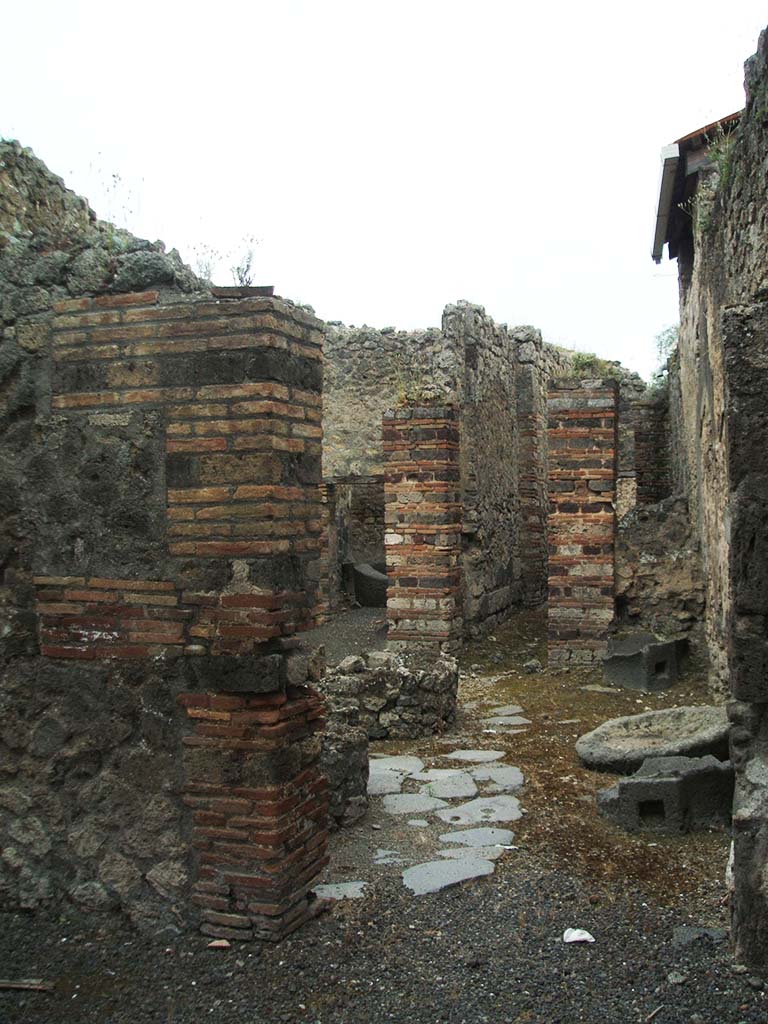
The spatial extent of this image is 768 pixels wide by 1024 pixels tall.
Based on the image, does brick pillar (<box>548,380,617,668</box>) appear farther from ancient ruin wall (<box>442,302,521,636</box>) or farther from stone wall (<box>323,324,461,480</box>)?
stone wall (<box>323,324,461,480</box>)

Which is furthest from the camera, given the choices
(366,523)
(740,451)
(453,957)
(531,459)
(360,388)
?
(366,523)

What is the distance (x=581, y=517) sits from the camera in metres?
9.04

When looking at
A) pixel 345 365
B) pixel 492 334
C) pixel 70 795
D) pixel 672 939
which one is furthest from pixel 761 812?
pixel 345 365

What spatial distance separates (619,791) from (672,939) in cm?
134

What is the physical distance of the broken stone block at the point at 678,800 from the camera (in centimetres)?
455

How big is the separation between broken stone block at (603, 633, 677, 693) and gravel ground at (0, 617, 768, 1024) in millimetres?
3688

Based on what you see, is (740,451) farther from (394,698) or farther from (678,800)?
(394,698)

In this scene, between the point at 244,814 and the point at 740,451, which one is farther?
the point at 244,814

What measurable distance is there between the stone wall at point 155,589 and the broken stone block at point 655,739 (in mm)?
2348

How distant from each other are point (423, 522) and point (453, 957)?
6181mm

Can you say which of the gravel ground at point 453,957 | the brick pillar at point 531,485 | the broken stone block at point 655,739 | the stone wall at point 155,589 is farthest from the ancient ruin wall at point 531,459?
the stone wall at point 155,589

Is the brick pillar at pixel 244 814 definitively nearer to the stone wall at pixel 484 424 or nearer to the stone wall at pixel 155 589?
the stone wall at pixel 155 589

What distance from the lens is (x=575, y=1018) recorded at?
9.52 ft

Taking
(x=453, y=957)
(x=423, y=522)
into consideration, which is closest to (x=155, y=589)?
(x=453, y=957)
